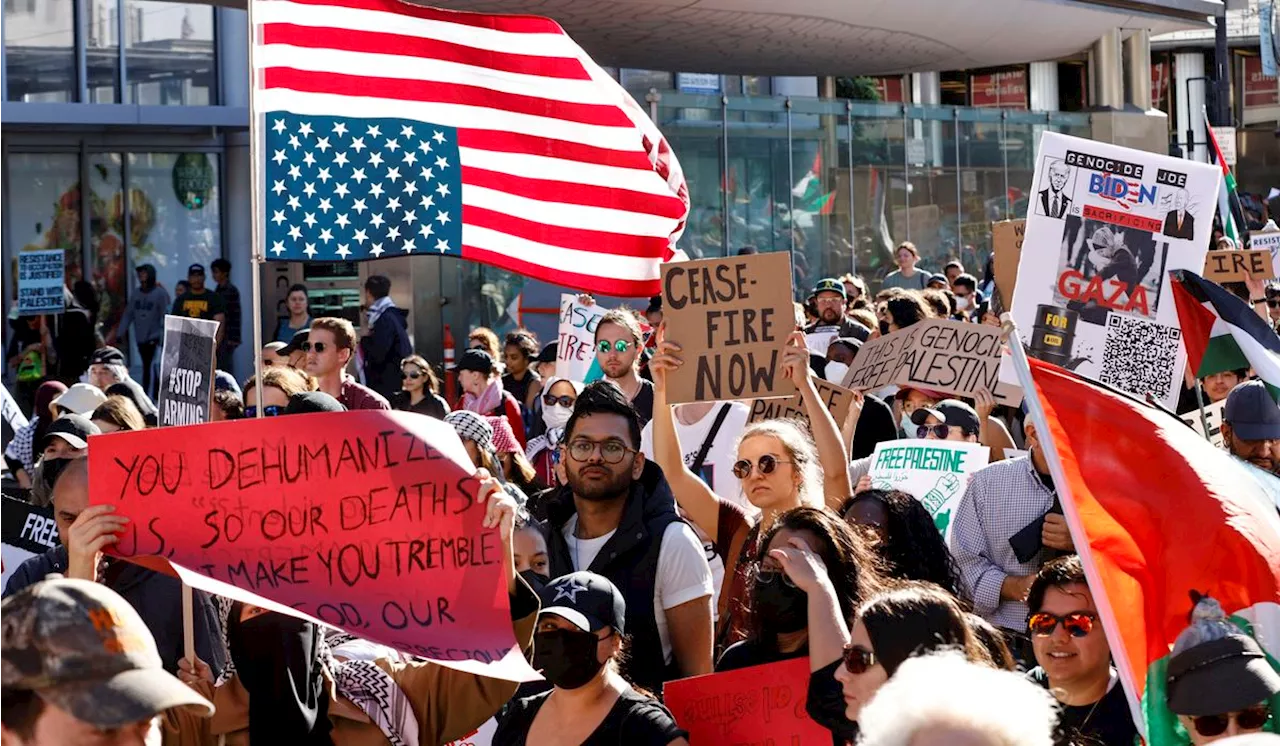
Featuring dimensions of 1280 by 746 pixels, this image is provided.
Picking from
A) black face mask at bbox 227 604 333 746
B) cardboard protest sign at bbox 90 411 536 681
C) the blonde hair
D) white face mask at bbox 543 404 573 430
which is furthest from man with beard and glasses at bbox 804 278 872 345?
black face mask at bbox 227 604 333 746

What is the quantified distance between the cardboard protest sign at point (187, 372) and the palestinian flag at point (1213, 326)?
132 inches

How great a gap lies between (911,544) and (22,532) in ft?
9.43

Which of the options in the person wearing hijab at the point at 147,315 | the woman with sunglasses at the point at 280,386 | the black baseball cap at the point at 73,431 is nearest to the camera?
the black baseball cap at the point at 73,431

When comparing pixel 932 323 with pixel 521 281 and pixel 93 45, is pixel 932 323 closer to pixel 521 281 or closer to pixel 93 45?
pixel 521 281

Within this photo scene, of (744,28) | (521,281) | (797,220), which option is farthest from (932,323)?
(744,28)

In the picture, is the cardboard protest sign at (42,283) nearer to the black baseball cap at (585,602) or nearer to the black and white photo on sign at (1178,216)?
the black and white photo on sign at (1178,216)

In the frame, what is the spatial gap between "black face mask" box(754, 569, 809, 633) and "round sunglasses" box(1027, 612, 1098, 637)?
1.89ft

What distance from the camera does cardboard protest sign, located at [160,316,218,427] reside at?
229 inches

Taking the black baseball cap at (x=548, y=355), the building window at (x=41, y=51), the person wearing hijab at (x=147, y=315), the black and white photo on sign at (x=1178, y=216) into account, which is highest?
the building window at (x=41, y=51)

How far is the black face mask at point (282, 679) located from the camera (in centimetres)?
436

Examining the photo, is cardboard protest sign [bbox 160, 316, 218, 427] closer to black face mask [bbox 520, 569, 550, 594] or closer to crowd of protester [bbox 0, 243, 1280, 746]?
crowd of protester [bbox 0, 243, 1280, 746]

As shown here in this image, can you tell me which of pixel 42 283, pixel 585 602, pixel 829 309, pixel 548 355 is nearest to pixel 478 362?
pixel 548 355

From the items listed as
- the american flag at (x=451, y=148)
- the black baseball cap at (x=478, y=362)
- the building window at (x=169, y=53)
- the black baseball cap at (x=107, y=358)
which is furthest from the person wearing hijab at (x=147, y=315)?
the american flag at (x=451, y=148)

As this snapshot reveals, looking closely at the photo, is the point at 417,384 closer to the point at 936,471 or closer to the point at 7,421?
the point at 7,421
